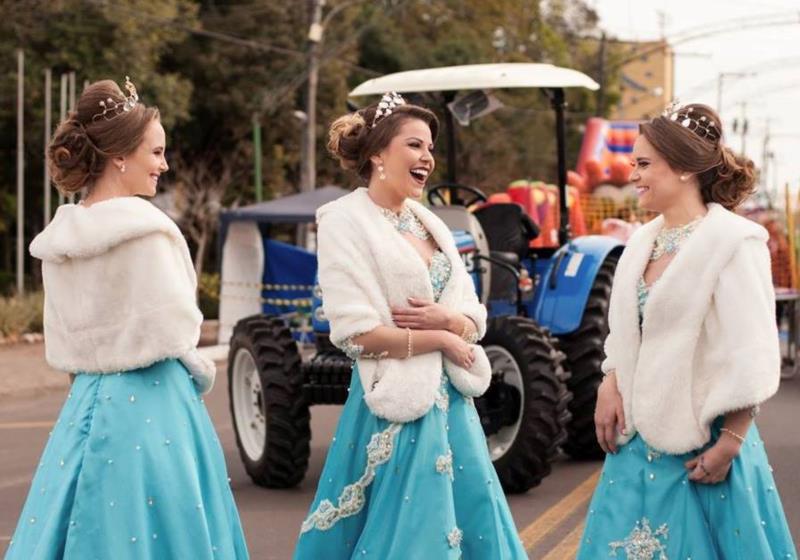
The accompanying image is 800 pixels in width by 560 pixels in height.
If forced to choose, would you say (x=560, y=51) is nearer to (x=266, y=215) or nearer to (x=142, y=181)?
(x=266, y=215)

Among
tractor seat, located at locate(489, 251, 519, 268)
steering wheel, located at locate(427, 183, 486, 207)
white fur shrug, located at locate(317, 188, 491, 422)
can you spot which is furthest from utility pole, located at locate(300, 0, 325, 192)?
white fur shrug, located at locate(317, 188, 491, 422)

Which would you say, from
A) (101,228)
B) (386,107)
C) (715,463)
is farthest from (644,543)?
(101,228)

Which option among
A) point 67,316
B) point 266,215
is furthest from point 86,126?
point 266,215

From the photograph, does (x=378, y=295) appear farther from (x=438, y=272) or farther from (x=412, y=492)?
(x=412, y=492)

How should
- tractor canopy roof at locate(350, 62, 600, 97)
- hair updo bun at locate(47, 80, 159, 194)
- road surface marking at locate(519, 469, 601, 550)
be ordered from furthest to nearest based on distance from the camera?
tractor canopy roof at locate(350, 62, 600, 97)
road surface marking at locate(519, 469, 601, 550)
hair updo bun at locate(47, 80, 159, 194)

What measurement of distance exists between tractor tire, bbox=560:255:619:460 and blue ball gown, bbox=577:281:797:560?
20.0 ft

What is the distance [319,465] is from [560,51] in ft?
171

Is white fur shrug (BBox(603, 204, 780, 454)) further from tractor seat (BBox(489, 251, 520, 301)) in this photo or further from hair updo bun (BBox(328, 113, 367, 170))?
tractor seat (BBox(489, 251, 520, 301))

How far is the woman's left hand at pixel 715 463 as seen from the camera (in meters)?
5.04

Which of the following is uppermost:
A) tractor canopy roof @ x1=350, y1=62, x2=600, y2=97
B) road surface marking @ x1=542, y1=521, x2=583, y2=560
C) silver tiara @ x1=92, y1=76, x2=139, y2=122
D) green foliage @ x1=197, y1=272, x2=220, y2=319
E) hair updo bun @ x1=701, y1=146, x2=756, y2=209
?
tractor canopy roof @ x1=350, y1=62, x2=600, y2=97

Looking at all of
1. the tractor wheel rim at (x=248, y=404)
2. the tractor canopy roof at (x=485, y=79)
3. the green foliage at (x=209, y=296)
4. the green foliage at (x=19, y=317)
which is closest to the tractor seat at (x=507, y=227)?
the tractor canopy roof at (x=485, y=79)

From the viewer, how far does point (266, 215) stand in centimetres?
2317

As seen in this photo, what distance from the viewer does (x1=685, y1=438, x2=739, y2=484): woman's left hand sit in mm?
5039

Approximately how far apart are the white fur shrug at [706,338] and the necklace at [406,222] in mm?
1173
